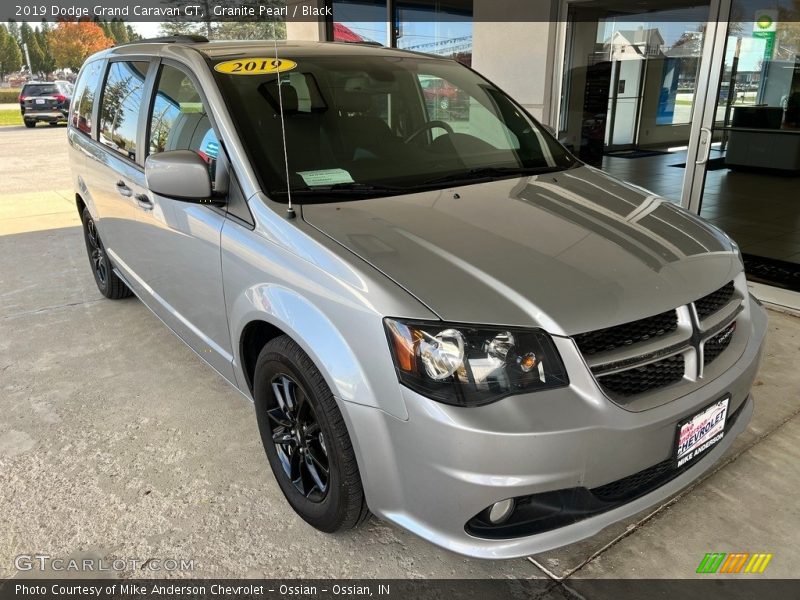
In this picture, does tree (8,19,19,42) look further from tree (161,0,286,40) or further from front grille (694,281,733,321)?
front grille (694,281,733,321)

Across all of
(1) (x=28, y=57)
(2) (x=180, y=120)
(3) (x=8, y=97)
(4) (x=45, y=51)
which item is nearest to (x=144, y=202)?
(2) (x=180, y=120)

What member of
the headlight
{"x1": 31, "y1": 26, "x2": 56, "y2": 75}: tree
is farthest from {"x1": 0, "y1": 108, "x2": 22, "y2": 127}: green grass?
the headlight

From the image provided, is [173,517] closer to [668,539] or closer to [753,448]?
[668,539]

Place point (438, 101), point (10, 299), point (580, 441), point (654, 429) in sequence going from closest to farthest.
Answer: point (580, 441)
point (654, 429)
point (438, 101)
point (10, 299)

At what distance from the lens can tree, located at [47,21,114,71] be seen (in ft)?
154

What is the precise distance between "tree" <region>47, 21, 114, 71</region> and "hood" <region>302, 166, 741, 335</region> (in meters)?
51.7

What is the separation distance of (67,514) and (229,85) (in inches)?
73.1

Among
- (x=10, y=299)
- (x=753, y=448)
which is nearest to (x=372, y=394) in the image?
(x=753, y=448)

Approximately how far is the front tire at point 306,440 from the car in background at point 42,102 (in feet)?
83.0

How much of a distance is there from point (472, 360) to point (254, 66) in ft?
5.87

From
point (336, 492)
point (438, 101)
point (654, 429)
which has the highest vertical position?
point (438, 101)

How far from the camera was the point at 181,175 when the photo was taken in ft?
7.78

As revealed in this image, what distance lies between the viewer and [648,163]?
8.31 metres

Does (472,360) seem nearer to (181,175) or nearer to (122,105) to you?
(181,175)
